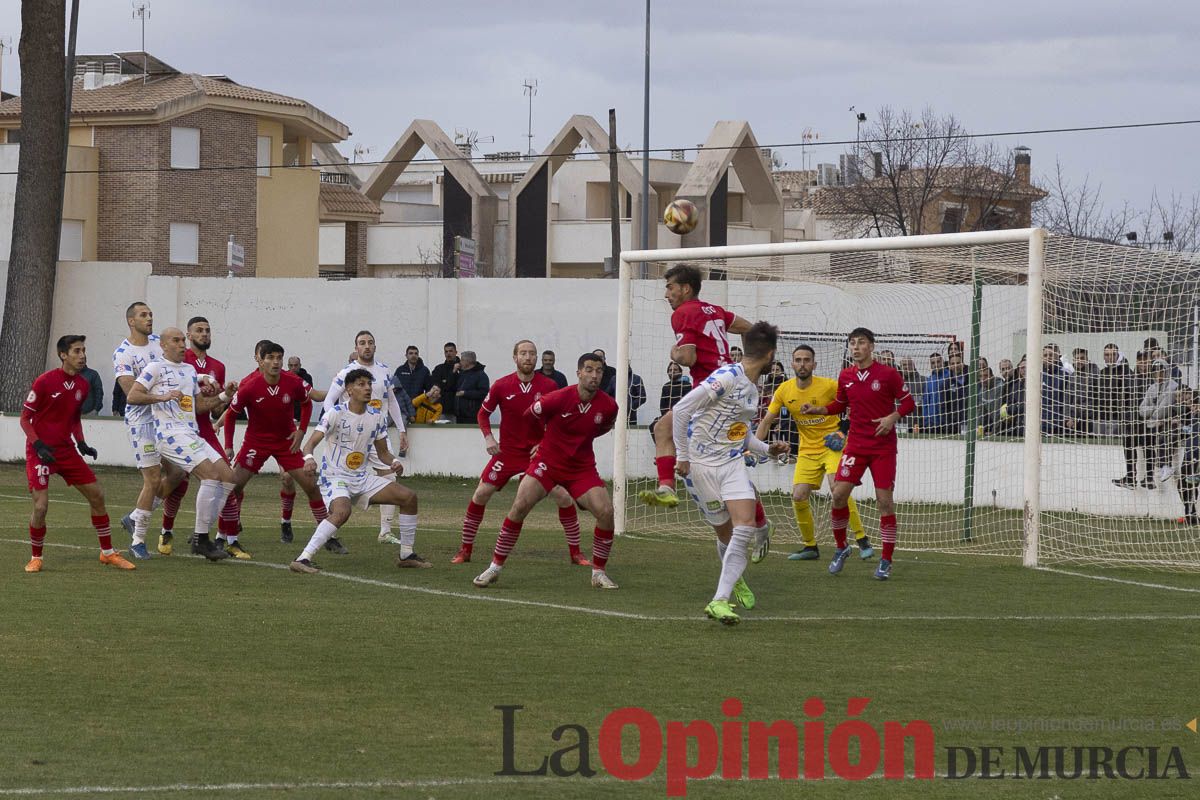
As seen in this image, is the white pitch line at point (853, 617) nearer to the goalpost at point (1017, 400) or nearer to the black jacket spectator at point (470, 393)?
the goalpost at point (1017, 400)

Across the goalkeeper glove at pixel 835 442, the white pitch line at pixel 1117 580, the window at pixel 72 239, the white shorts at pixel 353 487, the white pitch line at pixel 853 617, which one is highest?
the window at pixel 72 239

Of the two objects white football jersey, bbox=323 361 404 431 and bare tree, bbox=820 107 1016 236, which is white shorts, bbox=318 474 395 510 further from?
bare tree, bbox=820 107 1016 236

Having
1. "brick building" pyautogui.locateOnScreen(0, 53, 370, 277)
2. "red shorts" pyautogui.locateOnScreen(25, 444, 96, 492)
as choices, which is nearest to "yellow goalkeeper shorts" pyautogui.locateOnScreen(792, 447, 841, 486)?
"red shorts" pyautogui.locateOnScreen(25, 444, 96, 492)

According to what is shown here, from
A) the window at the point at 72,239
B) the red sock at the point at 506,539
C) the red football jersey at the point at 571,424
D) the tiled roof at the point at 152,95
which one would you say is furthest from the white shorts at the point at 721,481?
the tiled roof at the point at 152,95

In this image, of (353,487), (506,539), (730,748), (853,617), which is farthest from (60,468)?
(730,748)

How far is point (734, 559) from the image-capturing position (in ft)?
33.8

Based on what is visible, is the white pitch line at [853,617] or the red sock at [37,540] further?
the red sock at [37,540]

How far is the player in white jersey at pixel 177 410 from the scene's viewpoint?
13.2m

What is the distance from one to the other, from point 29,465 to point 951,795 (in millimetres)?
9126

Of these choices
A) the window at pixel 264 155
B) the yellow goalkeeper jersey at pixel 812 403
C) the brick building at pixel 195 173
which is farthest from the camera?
the window at pixel 264 155

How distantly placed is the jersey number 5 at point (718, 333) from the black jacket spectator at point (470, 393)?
13.6m

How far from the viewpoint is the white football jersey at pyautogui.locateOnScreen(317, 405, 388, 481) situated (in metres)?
13.2

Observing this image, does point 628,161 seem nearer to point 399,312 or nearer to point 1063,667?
point 399,312

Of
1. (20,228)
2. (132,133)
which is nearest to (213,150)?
(132,133)
